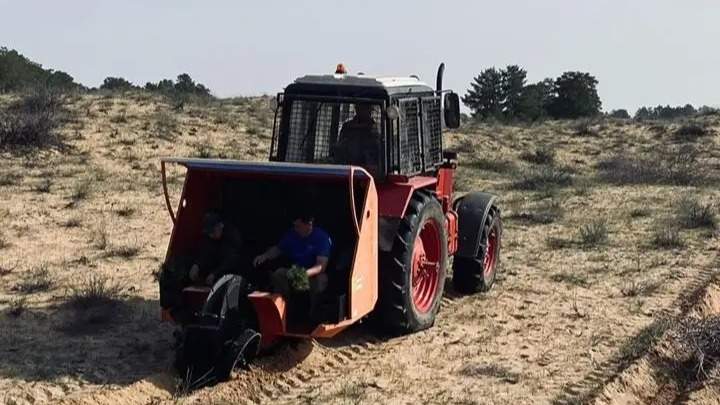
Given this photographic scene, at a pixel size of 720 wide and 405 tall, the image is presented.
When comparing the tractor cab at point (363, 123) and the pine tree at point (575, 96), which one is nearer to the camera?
the tractor cab at point (363, 123)

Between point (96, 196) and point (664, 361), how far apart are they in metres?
9.87

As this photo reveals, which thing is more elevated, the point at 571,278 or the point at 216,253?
the point at 216,253

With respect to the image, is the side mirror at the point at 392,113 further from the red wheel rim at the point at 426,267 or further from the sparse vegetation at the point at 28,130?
the sparse vegetation at the point at 28,130

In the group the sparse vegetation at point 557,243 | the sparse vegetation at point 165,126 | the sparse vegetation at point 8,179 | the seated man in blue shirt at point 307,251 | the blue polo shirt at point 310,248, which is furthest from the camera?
the sparse vegetation at point 165,126

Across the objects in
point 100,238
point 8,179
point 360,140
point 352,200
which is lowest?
point 100,238

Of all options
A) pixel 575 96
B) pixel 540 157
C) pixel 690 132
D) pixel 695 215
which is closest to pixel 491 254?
pixel 695 215

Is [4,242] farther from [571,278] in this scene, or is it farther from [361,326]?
[571,278]

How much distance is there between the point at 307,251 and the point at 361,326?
1220mm

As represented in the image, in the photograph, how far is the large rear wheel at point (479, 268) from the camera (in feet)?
34.2

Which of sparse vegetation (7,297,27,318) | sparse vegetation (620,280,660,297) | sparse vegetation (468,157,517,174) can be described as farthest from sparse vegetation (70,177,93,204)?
sparse vegetation (468,157,517,174)

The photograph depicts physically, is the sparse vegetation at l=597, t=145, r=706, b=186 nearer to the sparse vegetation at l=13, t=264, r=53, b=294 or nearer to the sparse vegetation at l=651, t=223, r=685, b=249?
the sparse vegetation at l=651, t=223, r=685, b=249

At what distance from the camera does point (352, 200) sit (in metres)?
7.42

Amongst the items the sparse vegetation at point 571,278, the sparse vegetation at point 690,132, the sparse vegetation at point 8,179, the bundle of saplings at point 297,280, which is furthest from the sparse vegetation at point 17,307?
the sparse vegetation at point 690,132

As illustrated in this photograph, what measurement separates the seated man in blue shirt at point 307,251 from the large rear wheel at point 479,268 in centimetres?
266
